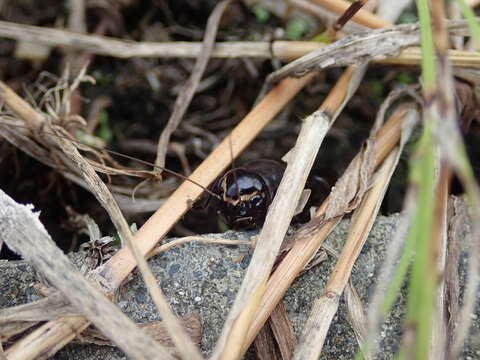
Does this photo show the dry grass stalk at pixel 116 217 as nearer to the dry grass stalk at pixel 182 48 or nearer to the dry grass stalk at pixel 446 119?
the dry grass stalk at pixel 182 48

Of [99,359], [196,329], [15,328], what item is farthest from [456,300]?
[15,328]

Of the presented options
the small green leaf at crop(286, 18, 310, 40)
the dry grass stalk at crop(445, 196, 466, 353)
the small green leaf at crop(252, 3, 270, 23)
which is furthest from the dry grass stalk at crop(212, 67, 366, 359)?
the small green leaf at crop(252, 3, 270, 23)

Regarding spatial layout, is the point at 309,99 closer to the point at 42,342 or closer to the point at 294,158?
the point at 294,158

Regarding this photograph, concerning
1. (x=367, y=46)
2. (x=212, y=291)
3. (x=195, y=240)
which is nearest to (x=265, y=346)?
(x=212, y=291)

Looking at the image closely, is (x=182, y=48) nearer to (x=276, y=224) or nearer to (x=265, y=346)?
(x=276, y=224)

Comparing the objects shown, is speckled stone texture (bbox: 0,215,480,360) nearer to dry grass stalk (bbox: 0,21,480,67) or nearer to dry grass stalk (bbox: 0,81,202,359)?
dry grass stalk (bbox: 0,81,202,359)

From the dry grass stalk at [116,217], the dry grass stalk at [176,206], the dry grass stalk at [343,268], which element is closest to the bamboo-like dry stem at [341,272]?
the dry grass stalk at [343,268]

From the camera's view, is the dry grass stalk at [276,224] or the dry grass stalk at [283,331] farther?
the dry grass stalk at [283,331]
